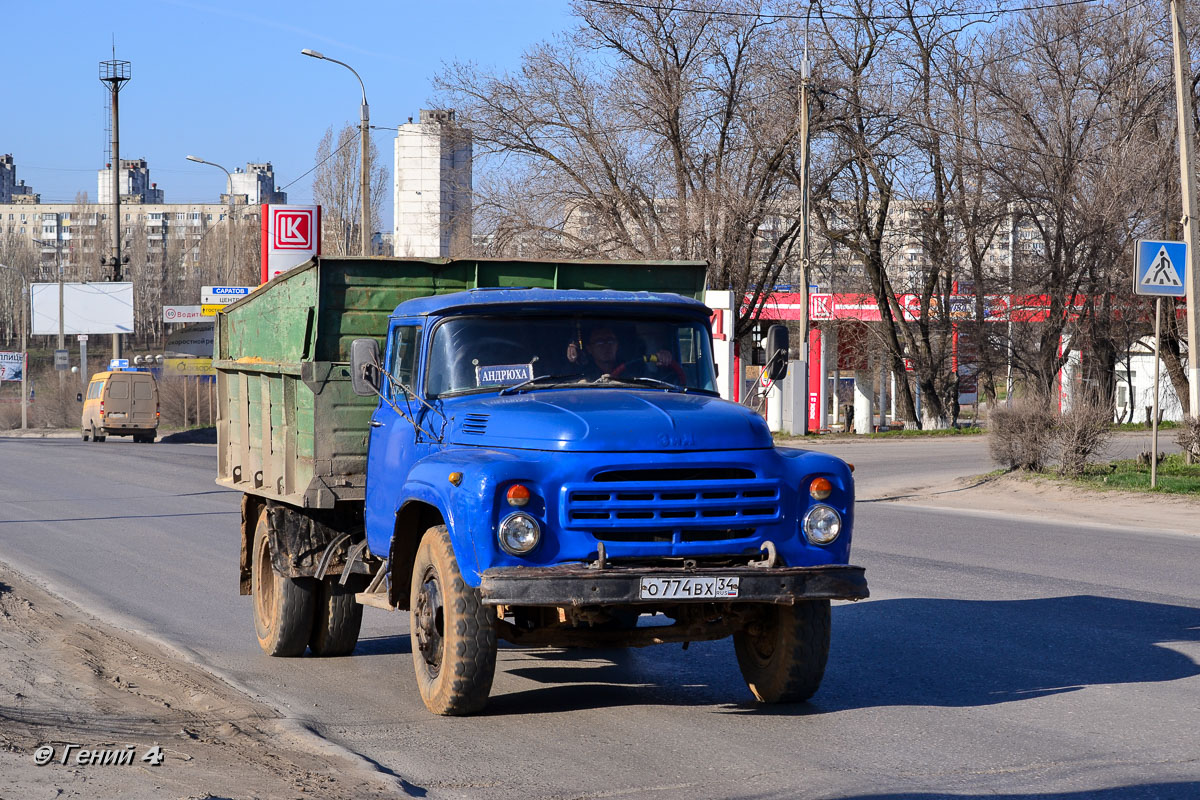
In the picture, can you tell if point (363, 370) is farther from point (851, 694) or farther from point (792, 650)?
point (851, 694)

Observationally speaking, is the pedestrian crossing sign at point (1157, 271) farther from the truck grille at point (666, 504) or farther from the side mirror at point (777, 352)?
the truck grille at point (666, 504)

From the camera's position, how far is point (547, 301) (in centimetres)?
721

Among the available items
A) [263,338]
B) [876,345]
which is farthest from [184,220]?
[263,338]

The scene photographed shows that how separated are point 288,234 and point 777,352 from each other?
19364 mm

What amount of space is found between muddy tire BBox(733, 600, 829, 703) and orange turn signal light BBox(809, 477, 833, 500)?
0.54 m

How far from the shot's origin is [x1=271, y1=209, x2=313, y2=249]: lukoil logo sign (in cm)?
2547

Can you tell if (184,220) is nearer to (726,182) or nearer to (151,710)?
(726,182)

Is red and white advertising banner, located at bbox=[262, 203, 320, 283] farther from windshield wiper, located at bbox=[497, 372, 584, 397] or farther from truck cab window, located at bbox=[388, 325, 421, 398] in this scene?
windshield wiper, located at bbox=[497, 372, 584, 397]

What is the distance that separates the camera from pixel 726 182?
37750mm

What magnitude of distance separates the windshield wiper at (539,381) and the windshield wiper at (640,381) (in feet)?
0.44

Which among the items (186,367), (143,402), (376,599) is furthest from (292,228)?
(186,367)

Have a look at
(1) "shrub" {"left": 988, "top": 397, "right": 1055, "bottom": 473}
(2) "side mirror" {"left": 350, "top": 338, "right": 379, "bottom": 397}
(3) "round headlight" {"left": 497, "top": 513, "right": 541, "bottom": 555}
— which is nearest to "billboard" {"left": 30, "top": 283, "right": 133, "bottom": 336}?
(1) "shrub" {"left": 988, "top": 397, "right": 1055, "bottom": 473}

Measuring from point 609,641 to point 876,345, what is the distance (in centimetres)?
3946

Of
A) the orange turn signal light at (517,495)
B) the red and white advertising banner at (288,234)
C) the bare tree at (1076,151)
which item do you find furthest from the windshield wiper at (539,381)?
the bare tree at (1076,151)
